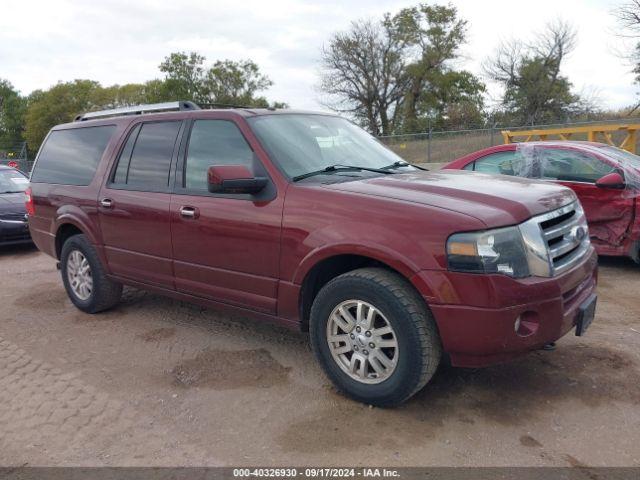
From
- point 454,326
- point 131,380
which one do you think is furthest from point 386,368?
point 131,380

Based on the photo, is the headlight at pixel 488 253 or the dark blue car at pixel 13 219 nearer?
the headlight at pixel 488 253

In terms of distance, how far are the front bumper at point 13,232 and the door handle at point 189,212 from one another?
615cm

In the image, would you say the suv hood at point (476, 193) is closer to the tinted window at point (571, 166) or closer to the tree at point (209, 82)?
the tinted window at point (571, 166)

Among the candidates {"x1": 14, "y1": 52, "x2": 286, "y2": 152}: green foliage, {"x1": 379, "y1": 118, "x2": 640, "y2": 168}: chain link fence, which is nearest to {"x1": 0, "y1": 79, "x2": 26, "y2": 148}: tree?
{"x1": 14, "y1": 52, "x2": 286, "y2": 152}: green foliage

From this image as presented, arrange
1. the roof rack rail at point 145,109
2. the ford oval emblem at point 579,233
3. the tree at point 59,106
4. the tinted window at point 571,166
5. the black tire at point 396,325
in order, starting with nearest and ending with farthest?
1. the black tire at point 396,325
2. the ford oval emblem at point 579,233
3. the roof rack rail at point 145,109
4. the tinted window at point 571,166
5. the tree at point 59,106

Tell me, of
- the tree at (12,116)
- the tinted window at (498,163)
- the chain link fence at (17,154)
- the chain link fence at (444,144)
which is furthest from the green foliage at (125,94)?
the tinted window at (498,163)

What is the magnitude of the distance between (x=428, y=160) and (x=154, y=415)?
57.8ft

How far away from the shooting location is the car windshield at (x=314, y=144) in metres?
3.88

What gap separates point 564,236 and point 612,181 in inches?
131

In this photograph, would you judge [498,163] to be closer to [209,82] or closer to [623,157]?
[623,157]

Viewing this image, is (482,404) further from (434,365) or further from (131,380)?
(131,380)

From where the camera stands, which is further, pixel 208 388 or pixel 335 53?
pixel 335 53

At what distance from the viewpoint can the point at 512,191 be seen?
342 centimetres

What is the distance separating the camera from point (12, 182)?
9.99 metres
